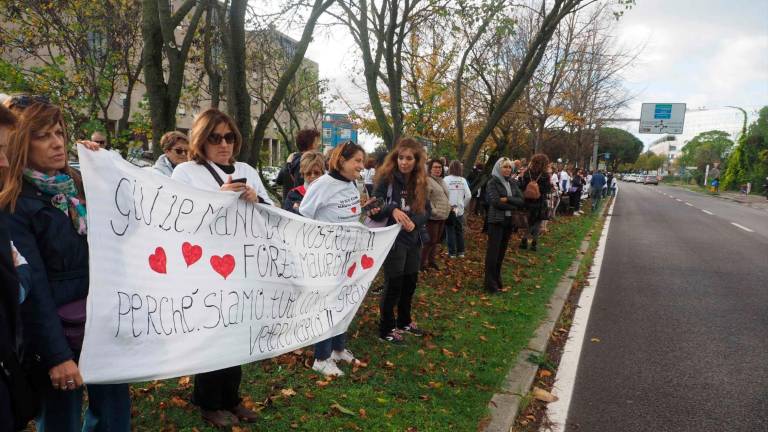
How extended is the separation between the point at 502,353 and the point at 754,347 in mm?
2775

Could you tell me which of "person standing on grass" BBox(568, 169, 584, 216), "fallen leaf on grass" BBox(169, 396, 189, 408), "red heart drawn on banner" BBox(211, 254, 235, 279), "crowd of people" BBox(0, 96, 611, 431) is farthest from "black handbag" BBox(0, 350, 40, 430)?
"person standing on grass" BBox(568, 169, 584, 216)

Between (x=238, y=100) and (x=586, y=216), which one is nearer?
(x=238, y=100)

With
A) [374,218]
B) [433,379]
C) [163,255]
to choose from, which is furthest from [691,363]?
[163,255]

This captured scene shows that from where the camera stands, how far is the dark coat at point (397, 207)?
437cm

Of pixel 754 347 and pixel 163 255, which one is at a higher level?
pixel 163 255

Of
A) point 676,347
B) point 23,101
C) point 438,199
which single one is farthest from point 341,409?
point 438,199

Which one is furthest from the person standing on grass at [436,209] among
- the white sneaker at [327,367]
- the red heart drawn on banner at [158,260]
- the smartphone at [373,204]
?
the red heart drawn on banner at [158,260]

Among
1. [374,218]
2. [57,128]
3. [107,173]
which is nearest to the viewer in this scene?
[57,128]

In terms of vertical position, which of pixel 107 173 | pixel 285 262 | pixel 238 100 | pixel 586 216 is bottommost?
pixel 586 216

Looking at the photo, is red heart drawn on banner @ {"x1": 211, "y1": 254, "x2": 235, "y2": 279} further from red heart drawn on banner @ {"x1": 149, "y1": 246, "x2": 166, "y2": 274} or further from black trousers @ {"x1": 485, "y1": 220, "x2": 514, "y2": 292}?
black trousers @ {"x1": 485, "y1": 220, "x2": 514, "y2": 292}

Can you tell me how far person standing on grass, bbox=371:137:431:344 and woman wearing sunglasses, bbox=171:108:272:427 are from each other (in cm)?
149

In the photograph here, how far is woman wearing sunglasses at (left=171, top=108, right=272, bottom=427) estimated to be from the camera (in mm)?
2756

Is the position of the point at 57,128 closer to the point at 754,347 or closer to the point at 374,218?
the point at 374,218

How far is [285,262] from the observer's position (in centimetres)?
330
